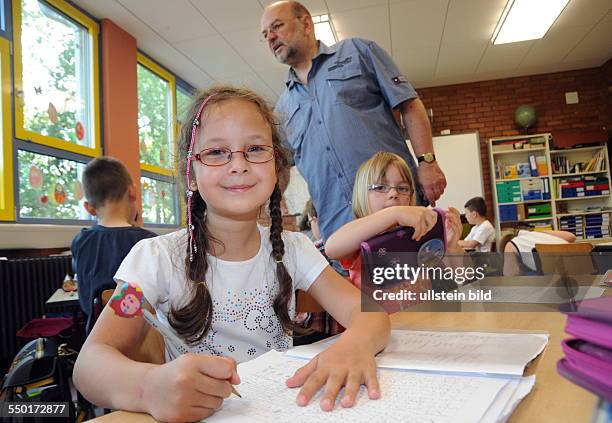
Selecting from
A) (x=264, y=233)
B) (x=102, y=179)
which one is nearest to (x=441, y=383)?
(x=264, y=233)

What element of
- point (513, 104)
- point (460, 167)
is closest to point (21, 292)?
point (460, 167)

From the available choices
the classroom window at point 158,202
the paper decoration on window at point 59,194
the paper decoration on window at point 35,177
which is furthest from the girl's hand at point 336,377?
the classroom window at point 158,202

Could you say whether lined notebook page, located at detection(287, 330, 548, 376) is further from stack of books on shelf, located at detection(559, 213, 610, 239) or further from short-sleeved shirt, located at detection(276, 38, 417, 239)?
stack of books on shelf, located at detection(559, 213, 610, 239)

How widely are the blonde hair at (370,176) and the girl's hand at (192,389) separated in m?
1.01

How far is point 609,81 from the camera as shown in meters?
5.86

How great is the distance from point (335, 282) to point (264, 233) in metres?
0.23

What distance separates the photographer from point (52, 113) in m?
3.53

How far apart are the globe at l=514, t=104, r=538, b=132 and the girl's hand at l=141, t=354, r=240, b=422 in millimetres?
6439

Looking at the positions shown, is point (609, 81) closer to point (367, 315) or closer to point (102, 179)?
point (102, 179)

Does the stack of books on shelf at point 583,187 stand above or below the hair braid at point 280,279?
above

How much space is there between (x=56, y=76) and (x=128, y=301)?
3789 mm

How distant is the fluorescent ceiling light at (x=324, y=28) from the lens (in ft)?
13.8

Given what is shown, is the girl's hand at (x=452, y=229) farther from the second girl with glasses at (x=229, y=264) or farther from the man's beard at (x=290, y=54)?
the man's beard at (x=290, y=54)

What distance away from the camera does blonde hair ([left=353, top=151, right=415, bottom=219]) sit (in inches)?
57.4
